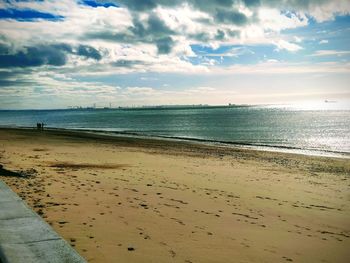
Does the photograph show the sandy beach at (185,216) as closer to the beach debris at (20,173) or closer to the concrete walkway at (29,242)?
the beach debris at (20,173)

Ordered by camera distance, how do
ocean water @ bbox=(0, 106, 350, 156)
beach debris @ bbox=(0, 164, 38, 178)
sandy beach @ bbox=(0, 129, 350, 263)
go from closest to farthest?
sandy beach @ bbox=(0, 129, 350, 263) → beach debris @ bbox=(0, 164, 38, 178) → ocean water @ bbox=(0, 106, 350, 156)

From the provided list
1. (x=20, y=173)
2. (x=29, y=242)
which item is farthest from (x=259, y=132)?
(x=29, y=242)

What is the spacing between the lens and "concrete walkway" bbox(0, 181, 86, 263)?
11.8ft

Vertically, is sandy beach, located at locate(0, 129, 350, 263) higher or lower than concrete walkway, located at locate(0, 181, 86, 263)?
lower

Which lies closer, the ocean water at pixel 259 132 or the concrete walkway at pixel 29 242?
the concrete walkway at pixel 29 242

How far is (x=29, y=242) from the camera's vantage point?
4035 millimetres

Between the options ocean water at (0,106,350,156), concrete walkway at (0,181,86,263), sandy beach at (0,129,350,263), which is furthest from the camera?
ocean water at (0,106,350,156)

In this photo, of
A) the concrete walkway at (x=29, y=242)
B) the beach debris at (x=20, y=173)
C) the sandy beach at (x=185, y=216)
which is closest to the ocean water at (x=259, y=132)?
the sandy beach at (x=185, y=216)

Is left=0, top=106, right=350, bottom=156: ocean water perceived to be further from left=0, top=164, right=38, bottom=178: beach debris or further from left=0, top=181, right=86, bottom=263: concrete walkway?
left=0, top=181, right=86, bottom=263: concrete walkway

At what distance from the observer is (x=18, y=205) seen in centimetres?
579

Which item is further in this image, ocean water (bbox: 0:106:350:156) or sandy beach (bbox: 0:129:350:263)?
ocean water (bbox: 0:106:350:156)

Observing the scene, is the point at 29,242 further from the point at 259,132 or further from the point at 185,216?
the point at 259,132

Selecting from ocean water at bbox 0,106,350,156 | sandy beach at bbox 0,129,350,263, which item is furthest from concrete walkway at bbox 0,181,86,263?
ocean water at bbox 0,106,350,156

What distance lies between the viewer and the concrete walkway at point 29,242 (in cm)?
360
